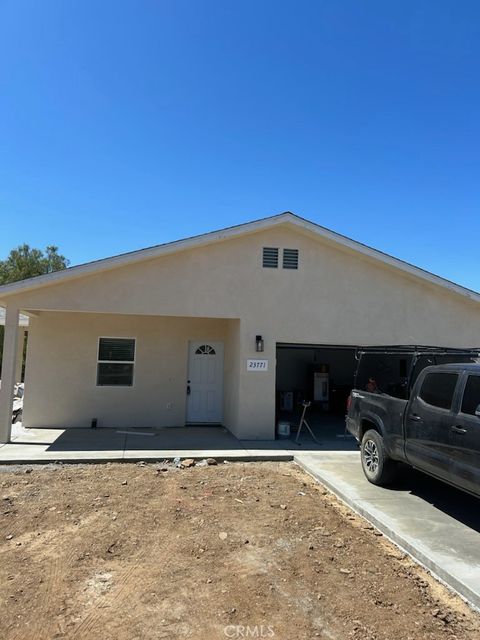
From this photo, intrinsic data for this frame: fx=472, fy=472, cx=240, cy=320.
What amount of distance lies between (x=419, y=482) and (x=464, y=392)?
2629 millimetres

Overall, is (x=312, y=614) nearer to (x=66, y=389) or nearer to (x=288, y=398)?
(x=66, y=389)

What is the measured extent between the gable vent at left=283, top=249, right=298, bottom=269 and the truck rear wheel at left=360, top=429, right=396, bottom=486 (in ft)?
16.4

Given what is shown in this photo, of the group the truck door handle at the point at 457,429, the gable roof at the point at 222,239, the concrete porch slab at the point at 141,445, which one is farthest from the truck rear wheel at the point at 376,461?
the gable roof at the point at 222,239

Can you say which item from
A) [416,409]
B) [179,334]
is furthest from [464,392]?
[179,334]

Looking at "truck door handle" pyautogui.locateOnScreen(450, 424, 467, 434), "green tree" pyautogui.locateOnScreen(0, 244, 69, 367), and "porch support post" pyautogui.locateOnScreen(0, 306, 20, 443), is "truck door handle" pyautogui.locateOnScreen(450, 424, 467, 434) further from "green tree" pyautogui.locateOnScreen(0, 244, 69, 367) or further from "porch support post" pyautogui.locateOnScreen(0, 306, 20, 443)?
"green tree" pyautogui.locateOnScreen(0, 244, 69, 367)

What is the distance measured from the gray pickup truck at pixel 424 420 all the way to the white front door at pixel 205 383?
Answer: 17.9 feet

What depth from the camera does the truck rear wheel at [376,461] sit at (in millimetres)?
6965

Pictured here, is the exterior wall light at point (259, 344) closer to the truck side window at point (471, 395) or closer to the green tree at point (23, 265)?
the truck side window at point (471, 395)

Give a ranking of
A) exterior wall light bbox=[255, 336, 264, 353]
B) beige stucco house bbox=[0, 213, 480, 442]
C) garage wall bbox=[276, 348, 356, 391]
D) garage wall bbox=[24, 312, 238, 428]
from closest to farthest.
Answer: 1. beige stucco house bbox=[0, 213, 480, 442]
2. exterior wall light bbox=[255, 336, 264, 353]
3. garage wall bbox=[24, 312, 238, 428]
4. garage wall bbox=[276, 348, 356, 391]

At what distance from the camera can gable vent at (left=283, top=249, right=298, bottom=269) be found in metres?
11.4

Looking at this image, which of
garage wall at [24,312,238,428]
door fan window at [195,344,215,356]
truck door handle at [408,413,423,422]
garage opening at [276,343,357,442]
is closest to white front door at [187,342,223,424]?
door fan window at [195,344,215,356]

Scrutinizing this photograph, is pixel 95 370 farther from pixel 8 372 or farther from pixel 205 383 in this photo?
pixel 205 383

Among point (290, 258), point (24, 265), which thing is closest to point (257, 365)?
point (290, 258)

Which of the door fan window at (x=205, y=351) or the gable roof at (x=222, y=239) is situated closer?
the gable roof at (x=222, y=239)
